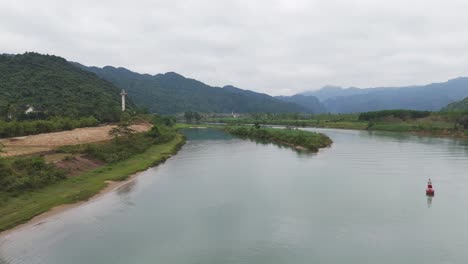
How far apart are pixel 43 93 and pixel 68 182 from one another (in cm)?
6057

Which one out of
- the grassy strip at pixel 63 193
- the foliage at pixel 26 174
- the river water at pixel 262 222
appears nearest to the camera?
the river water at pixel 262 222

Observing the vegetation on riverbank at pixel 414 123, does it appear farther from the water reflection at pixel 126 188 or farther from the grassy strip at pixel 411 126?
the water reflection at pixel 126 188

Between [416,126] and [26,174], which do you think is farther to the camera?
[416,126]

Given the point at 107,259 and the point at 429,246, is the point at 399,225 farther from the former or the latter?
the point at 107,259

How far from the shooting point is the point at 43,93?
8050cm

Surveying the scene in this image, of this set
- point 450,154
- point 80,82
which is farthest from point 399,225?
point 80,82

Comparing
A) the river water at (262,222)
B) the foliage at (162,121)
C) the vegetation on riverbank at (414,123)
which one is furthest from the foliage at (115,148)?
the vegetation on riverbank at (414,123)

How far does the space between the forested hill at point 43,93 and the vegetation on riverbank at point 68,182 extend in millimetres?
A: 28947

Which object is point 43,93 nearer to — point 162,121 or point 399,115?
point 162,121

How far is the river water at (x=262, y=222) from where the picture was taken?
17078 mm

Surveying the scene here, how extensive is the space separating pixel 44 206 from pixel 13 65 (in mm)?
93343

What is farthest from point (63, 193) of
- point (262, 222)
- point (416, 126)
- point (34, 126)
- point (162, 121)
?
point (416, 126)

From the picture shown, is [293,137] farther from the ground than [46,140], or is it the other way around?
[46,140]

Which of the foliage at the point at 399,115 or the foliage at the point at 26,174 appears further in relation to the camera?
the foliage at the point at 399,115
